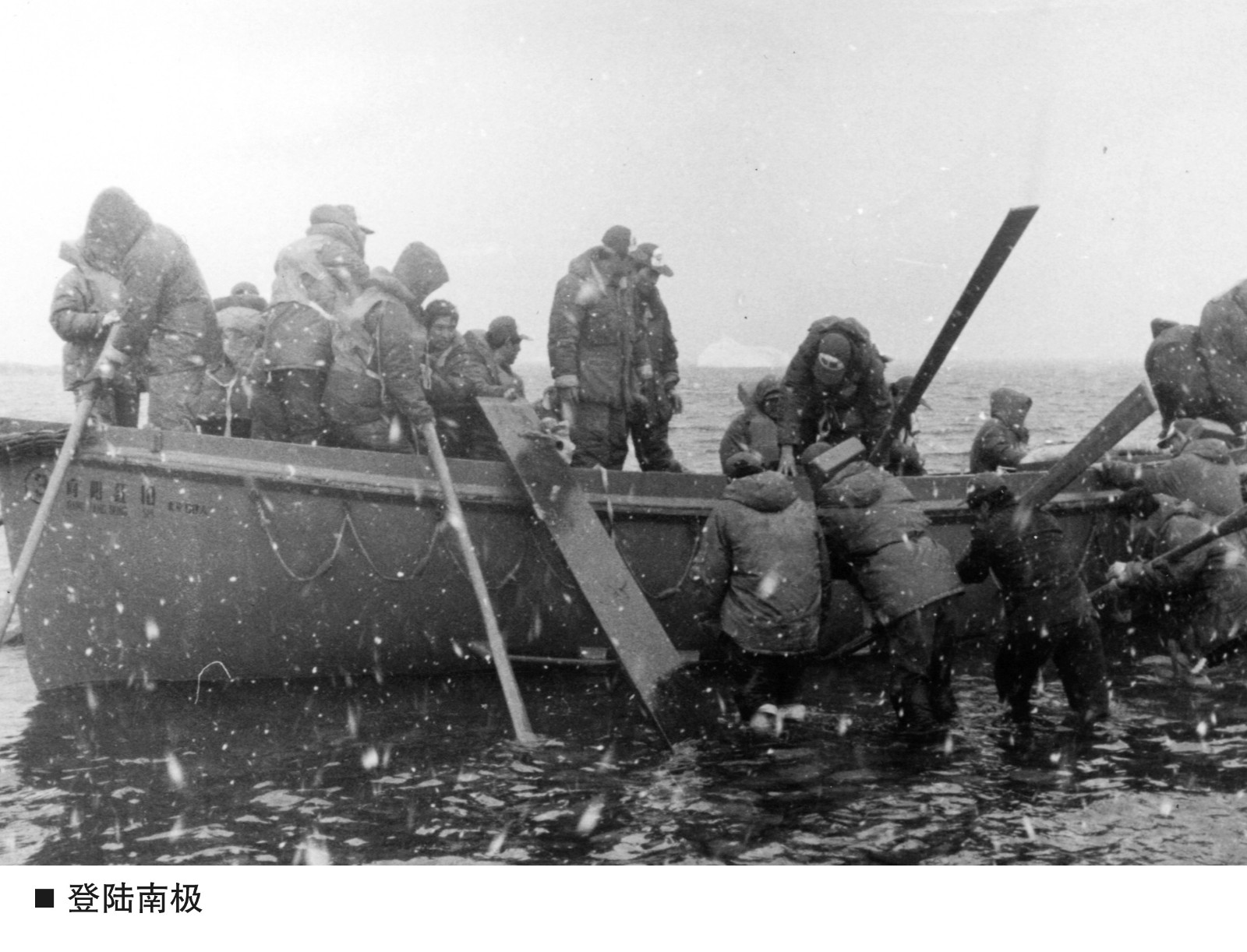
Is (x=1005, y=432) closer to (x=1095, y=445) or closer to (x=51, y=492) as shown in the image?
(x=1095, y=445)

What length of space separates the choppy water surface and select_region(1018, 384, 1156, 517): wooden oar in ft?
3.95

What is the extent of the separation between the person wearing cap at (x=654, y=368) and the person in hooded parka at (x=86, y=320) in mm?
3360

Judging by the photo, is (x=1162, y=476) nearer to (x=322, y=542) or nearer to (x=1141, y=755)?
(x=1141, y=755)

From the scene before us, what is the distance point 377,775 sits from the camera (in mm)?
5598

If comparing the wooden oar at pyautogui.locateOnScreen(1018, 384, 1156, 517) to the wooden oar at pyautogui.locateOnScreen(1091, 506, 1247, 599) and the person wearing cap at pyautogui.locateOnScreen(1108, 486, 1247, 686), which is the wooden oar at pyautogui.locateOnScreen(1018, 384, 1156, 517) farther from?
the person wearing cap at pyautogui.locateOnScreen(1108, 486, 1247, 686)

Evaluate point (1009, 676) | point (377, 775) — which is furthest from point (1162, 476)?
point (377, 775)

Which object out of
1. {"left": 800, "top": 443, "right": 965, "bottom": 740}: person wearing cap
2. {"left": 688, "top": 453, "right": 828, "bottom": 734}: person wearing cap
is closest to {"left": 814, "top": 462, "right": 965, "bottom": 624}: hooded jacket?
{"left": 800, "top": 443, "right": 965, "bottom": 740}: person wearing cap

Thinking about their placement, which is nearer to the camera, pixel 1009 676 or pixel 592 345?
pixel 1009 676

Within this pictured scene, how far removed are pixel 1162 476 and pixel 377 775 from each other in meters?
4.82

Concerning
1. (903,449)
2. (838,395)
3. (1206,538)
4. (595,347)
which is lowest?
(1206,538)

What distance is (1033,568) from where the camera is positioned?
604cm

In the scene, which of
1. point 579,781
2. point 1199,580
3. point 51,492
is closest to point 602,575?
point 579,781

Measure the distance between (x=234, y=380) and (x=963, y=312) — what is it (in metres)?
4.80

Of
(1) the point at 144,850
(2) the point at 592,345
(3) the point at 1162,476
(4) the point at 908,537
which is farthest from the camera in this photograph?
(2) the point at 592,345
